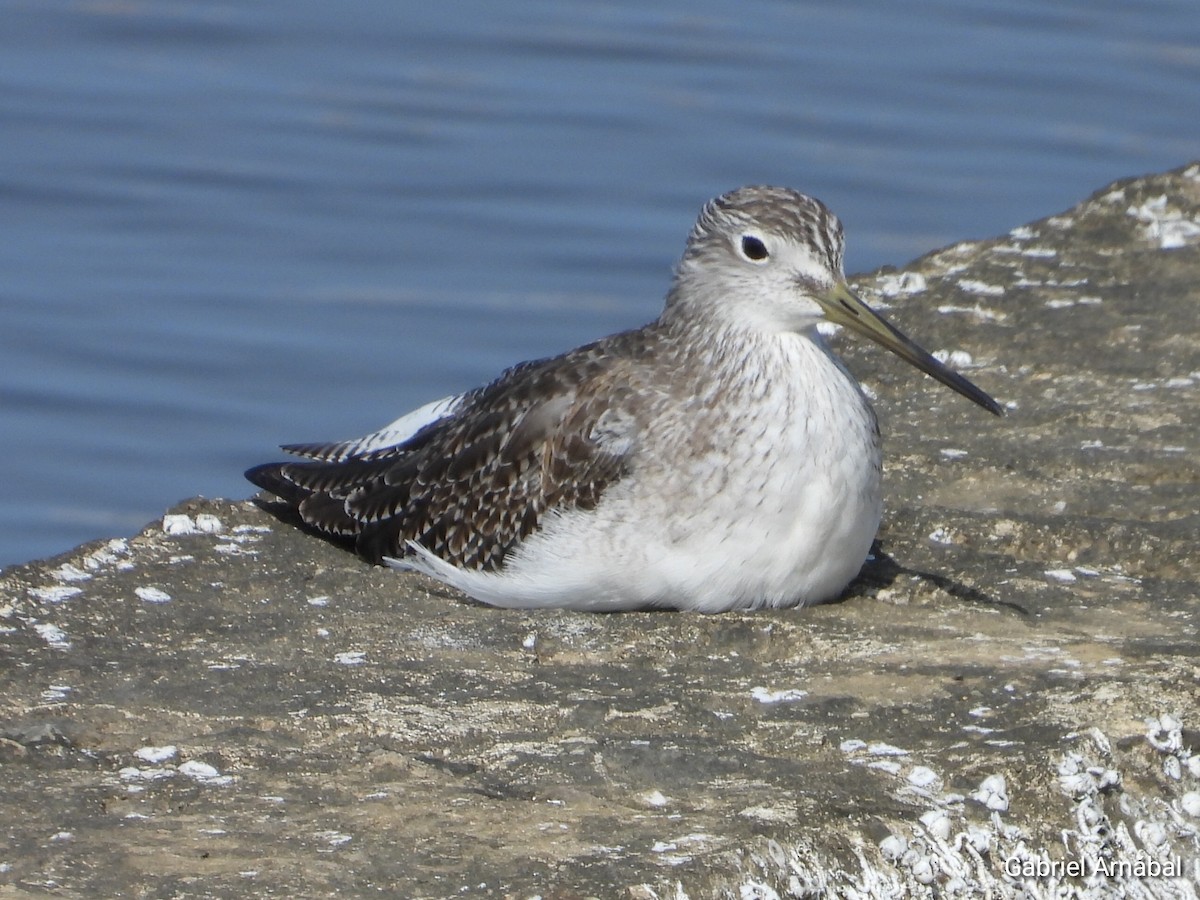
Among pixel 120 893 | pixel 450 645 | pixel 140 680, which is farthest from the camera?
pixel 450 645

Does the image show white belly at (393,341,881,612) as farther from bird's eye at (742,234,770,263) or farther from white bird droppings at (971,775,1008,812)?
white bird droppings at (971,775,1008,812)

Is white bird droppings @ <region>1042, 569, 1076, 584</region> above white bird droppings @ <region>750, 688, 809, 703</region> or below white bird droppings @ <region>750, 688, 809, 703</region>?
above

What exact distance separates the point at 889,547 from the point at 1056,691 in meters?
1.40

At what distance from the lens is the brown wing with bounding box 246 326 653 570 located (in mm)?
6195

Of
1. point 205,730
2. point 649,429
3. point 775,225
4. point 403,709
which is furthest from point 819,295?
point 205,730

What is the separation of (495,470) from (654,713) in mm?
1627

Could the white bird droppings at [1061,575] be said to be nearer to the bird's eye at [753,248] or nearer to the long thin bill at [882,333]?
the long thin bill at [882,333]

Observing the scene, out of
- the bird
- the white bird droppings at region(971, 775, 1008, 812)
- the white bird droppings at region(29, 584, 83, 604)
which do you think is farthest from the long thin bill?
the white bird droppings at region(29, 584, 83, 604)

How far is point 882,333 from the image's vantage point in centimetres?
628

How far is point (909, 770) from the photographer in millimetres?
4648

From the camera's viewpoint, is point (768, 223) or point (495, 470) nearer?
point (768, 223)

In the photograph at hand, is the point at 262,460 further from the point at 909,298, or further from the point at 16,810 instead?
the point at 16,810

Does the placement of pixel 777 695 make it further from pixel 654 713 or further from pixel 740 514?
pixel 740 514

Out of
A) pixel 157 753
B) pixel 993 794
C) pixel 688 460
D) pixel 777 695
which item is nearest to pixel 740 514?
pixel 688 460
